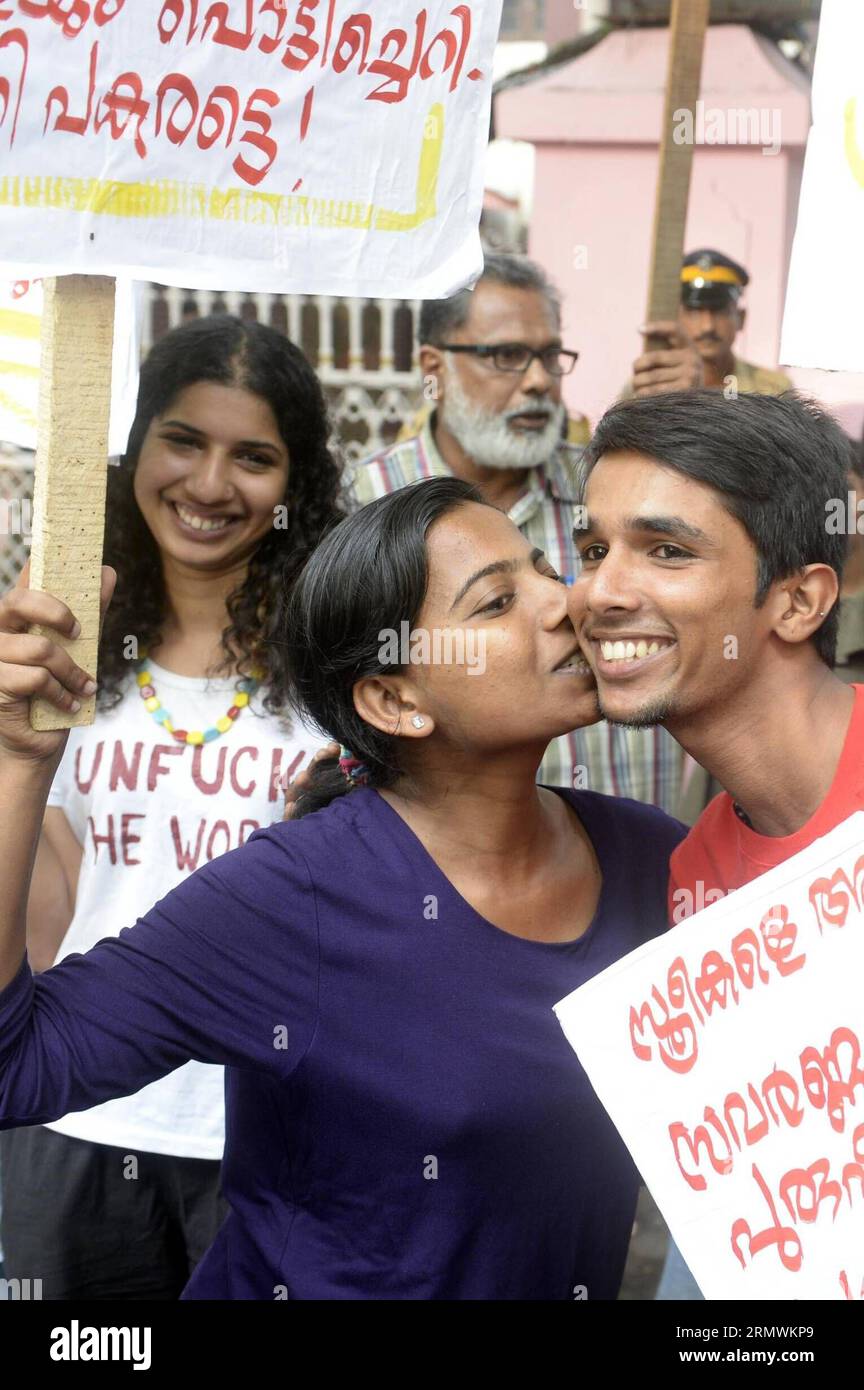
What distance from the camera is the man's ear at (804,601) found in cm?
220

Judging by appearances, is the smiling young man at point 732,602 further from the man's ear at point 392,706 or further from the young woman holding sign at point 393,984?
the man's ear at point 392,706

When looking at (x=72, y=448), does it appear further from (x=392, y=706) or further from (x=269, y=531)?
(x=269, y=531)

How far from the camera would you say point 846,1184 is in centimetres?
188

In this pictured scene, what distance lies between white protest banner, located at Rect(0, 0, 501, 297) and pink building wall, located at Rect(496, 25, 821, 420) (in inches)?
223

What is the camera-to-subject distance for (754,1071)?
1.94 metres

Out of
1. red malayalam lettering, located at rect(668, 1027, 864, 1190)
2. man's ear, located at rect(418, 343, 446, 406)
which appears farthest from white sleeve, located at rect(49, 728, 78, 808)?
man's ear, located at rect(418, 343, 446, 406)

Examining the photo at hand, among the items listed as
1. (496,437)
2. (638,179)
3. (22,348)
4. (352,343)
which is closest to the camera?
(22,348)

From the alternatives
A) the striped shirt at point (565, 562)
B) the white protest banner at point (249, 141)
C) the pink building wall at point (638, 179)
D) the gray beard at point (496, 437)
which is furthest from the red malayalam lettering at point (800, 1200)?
the pink building wall at point (638, 179)

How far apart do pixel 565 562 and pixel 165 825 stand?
4.88ft

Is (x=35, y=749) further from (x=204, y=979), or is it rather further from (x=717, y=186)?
(x=717, y=186)

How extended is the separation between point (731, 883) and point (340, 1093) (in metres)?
0.61

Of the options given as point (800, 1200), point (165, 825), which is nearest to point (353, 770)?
point (165, 825)

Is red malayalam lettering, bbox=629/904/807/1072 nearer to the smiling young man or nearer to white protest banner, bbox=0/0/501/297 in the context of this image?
the smiling young man

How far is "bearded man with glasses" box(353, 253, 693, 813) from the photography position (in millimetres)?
4078
